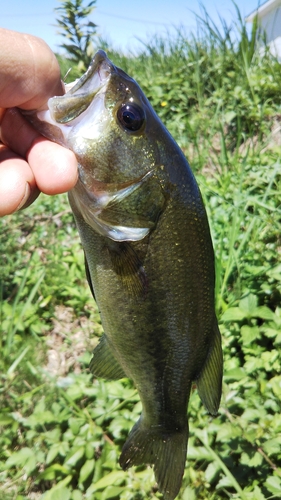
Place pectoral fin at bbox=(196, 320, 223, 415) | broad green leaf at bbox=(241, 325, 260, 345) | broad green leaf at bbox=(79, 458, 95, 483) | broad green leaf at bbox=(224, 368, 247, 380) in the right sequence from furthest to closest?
broad green leaf at bbox=(241, 325, 260, 345), broad green leaf at bbox=(224, 368, 247, 380), broad green leaf at bbox=(79, 458, 95, 483), pectoral fin at bbox=(196, 320, 223, 415)

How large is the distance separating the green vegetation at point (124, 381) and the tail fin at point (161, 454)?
1.04 ft

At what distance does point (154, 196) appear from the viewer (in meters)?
1.26

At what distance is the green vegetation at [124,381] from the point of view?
1833 millimetres

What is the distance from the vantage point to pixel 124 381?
7.68 feet

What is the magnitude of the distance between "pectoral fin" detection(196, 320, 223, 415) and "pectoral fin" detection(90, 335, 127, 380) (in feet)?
1.05

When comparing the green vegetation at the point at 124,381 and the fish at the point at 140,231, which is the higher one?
the fish at the point at 140,231

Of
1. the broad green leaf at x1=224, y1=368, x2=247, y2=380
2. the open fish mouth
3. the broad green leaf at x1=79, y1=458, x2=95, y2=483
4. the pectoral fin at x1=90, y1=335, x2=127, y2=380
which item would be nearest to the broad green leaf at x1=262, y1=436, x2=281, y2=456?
the broad green leaf at x1=224, y1=368, x2=247, y2=380

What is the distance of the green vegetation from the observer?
6.01ft

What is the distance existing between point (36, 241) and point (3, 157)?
2387 mm

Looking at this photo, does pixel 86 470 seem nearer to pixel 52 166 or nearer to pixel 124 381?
pixel 124 381

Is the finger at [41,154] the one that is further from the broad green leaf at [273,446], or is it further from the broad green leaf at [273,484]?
the broad green leaf at [273,484]

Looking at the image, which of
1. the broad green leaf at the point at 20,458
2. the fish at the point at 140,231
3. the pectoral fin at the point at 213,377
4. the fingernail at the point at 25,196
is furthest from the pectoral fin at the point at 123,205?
the broad green leaf at the point at 20,458

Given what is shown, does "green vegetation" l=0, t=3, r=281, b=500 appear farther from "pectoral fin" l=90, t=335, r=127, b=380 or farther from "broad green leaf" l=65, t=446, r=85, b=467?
"pectoral fin" l=90, t=335, r=127, b=380

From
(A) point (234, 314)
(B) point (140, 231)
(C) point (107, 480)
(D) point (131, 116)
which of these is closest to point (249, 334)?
(A) point (234, 314)
